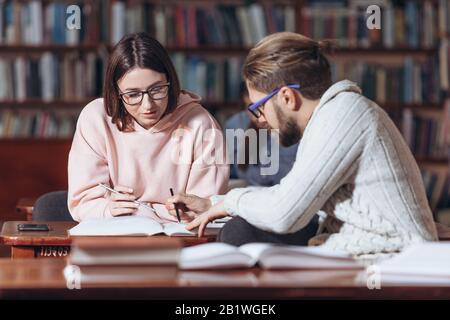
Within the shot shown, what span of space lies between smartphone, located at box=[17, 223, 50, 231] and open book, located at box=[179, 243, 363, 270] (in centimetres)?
80

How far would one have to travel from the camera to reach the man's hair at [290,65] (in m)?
1.93

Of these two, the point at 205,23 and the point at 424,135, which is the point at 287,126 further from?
the point at 424,135

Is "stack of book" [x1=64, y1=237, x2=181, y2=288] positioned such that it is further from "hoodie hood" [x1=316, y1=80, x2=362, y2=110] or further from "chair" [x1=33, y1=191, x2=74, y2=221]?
"chair" [x1=33, y1=191, x2=74, y2=221]

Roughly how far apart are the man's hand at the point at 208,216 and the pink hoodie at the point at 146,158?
517 millimetres

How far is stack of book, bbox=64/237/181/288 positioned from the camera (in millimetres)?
1311

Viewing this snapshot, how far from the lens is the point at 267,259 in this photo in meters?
1.42

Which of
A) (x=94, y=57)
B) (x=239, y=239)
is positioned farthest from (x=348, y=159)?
(x=94, y=57)

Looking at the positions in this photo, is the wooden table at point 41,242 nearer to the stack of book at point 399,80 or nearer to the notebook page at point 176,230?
the notebook page at point 176,230

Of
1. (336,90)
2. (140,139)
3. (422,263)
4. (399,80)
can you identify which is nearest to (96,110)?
(140,139)

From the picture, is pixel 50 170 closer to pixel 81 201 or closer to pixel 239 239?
pixel 81 201

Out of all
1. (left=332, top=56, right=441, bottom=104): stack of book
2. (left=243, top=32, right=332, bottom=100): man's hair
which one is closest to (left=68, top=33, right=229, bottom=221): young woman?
(left=243, top=32, right=332, bottom=100): man's hair

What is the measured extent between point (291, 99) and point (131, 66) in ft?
2.22

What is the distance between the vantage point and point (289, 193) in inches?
68.2

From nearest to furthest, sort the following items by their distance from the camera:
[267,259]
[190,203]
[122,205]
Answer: [267,259], [190,203], [122,205]
